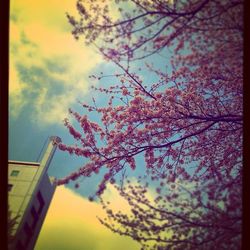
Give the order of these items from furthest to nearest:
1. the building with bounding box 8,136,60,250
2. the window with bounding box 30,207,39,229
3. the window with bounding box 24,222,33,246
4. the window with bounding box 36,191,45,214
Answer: the window with bounding box 36,191,45,214 < the window with bounding box 30,207,39,229 < the window with bounding box 24,222,33,246 < the building with bounding box 8,136,60,250

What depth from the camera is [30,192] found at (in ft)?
46.5

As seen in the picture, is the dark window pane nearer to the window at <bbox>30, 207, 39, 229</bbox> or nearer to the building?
the building

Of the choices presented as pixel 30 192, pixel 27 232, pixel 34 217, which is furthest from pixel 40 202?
pixel 27 232

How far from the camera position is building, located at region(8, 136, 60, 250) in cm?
1314

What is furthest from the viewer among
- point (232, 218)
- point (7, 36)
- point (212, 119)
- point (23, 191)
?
point (23, 191)

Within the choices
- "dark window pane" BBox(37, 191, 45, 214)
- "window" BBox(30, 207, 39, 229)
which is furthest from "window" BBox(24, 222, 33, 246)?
"dark window pane" BBox(37, 191, 45, 214)

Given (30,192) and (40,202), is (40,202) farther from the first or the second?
(30,192)

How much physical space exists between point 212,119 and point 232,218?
74.5 inches
